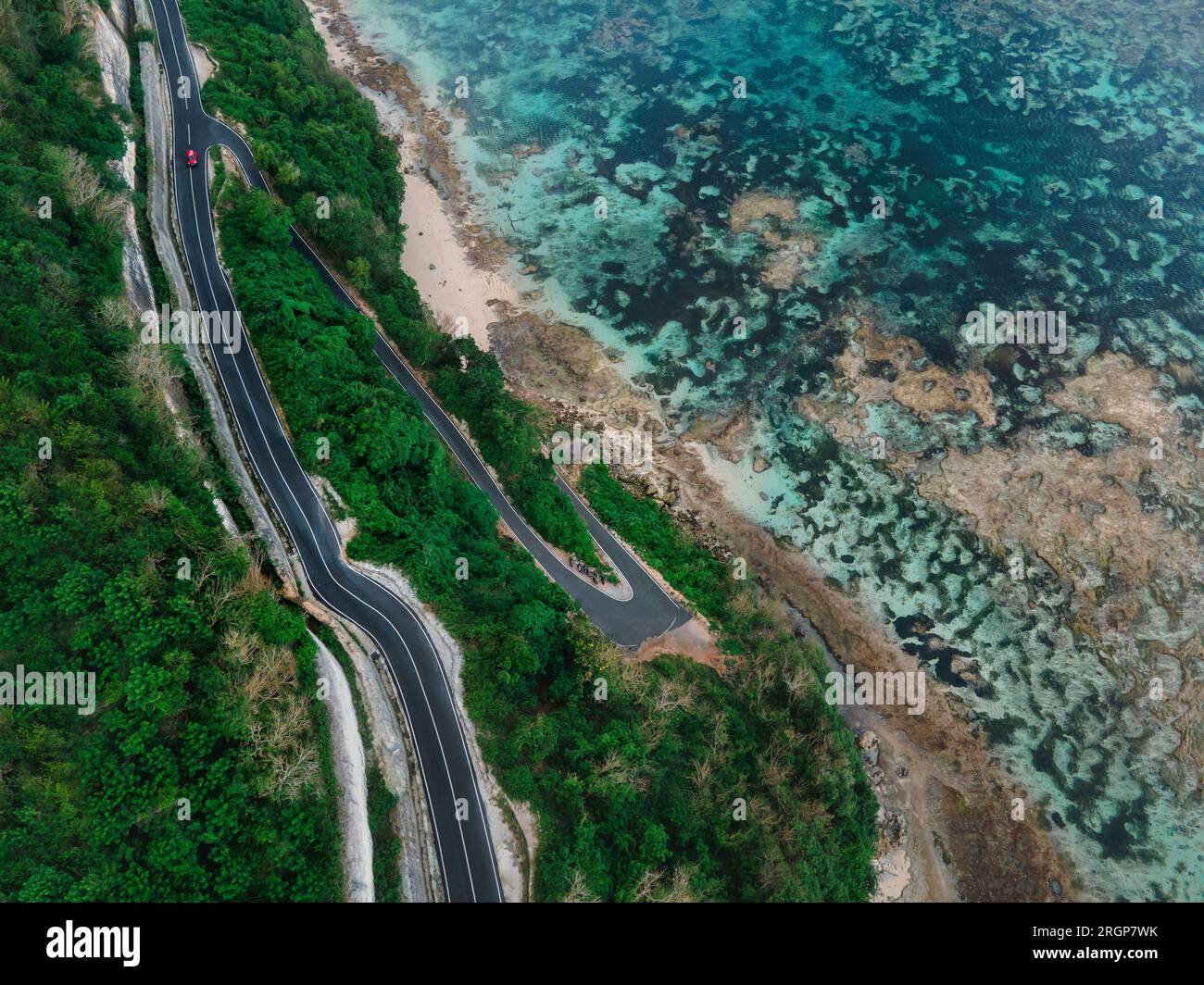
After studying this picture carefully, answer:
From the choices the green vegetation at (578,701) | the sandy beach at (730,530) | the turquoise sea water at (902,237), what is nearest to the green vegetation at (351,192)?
the green vegetation at (578,701)

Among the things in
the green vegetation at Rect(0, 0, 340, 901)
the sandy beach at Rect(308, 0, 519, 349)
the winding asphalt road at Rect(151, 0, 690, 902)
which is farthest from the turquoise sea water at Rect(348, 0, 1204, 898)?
the green vegetation at Rect(0, 0, 340, 901)

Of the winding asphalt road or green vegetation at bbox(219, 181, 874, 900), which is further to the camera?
green vegetation at bbox(219, 181, 874, 900)

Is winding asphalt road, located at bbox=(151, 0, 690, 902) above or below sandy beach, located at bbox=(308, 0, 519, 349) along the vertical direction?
below

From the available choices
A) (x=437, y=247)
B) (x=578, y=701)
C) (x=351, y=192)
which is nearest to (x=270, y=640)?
(x=578, y=701)

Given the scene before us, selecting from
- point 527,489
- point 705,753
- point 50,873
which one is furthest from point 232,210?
point 705,753

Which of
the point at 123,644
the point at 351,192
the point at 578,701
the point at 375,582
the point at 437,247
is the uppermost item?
the point at 351,192

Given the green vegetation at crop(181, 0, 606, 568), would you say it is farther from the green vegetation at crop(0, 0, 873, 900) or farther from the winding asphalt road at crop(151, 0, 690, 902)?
the winding asphalt road at crop(151, 0, 690, 902)

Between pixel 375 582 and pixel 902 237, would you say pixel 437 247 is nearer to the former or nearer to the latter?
pixel 375 582

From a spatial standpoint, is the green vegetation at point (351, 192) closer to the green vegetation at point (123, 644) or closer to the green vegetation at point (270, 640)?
the green vegetation at point (270, 640)
